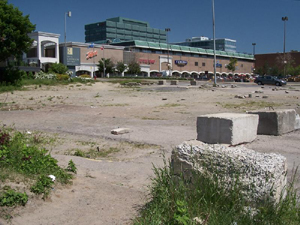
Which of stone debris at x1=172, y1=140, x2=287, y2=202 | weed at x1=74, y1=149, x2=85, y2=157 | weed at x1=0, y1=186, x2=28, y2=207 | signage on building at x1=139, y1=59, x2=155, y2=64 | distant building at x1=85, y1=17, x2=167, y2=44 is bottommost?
weed at x1=74, y1=149, x2=85, y2=157

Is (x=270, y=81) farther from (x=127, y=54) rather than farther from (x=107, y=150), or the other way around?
(x=127, y=54)

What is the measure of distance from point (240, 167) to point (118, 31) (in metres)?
182

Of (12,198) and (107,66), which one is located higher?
(107,66)

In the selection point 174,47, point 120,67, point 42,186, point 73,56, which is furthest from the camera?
point 174,47

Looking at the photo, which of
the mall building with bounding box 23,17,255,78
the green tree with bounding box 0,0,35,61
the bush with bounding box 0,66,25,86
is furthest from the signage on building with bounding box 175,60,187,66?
the bush with bounding box 0,66,25,86

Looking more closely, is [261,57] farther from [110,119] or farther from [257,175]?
[257,175]

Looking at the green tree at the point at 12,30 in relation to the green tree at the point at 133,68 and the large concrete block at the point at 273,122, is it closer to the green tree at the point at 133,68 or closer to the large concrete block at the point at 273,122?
the large concrete block at the point at 273,122

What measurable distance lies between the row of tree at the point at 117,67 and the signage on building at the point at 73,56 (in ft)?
21.7

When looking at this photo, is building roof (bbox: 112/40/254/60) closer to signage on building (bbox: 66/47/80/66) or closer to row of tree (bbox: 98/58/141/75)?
row of tree (bbox: 98/58/141/75)

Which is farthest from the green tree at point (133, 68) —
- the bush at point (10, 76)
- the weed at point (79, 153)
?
the weed at point (79, 153)

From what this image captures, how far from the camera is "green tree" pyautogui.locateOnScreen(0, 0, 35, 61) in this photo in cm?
3559

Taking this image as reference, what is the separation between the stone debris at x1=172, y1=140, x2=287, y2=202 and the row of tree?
81.9 m

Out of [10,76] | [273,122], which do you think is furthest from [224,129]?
[10,76]

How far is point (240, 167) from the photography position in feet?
15.0
